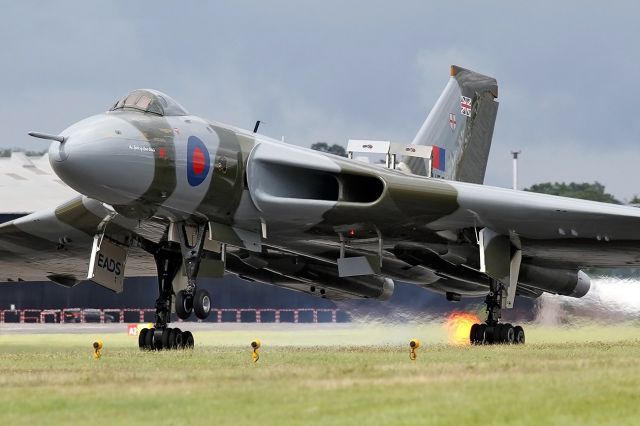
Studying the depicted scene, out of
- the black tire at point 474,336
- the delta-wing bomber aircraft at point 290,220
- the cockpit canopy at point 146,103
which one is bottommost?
the black tire at point 474,336

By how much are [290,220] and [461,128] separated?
7.03m

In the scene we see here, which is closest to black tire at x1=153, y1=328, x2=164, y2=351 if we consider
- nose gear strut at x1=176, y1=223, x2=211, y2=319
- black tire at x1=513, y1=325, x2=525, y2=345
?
nose gear strut at x1=176, y1=223, x2=211, y2=319

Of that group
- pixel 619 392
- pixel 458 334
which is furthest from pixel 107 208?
pixel 619 392

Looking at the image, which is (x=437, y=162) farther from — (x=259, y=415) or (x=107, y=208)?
(x=259, y=415)

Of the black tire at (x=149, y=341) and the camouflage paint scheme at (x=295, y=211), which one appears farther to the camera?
the black tire at (x=149, y=341)

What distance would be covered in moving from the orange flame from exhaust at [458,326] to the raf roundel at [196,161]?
29.7 feet

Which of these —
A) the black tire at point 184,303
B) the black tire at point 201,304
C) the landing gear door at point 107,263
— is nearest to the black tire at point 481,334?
the landing gear door at point 107,263

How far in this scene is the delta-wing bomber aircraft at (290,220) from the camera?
1596 centimetres

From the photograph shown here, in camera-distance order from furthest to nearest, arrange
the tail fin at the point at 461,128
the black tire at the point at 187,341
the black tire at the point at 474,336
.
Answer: the tail fin at the point at 461,128, the black tire at the point at 474,336, the black tire at the point at 187,341

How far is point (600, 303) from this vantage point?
951 inches

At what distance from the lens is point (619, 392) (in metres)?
9.72

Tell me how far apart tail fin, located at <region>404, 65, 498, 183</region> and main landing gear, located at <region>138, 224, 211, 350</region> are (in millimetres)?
5374

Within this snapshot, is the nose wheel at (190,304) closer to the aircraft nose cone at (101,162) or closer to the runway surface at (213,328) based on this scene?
the aircraft nose cone at (101,162)

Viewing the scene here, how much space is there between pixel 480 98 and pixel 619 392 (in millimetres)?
14905
